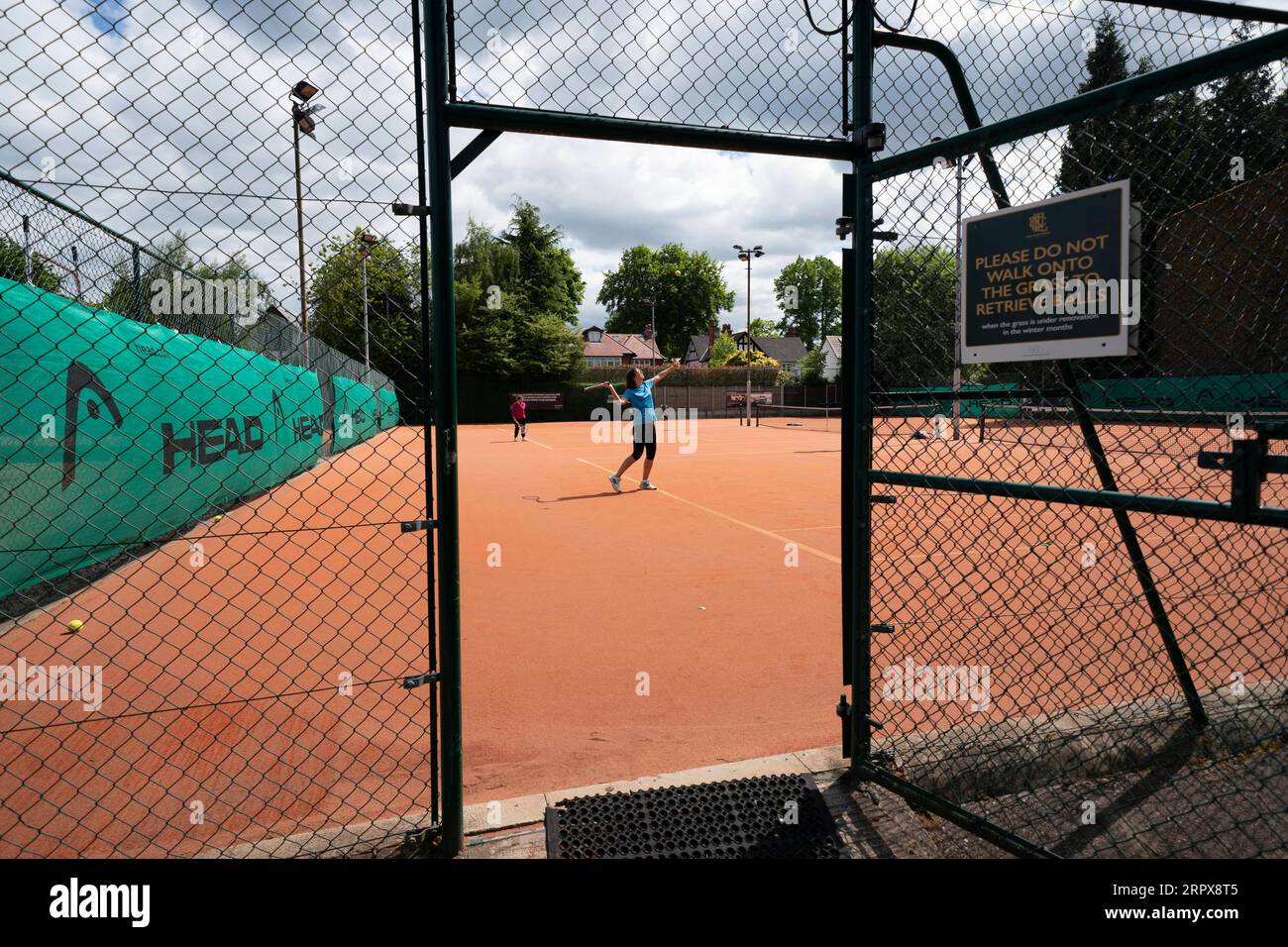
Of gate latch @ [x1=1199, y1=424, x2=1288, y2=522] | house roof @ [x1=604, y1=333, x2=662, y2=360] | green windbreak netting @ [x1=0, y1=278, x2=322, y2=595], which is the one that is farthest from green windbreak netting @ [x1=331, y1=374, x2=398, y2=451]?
house roof @ [x1=604, y1=333, x2=662, y2=360]

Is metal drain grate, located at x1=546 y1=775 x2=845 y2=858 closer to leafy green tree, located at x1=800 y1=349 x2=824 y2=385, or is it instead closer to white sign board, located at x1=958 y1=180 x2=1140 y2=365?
white sign board, located at x1=958 y1=180 x2=1140 y2=365

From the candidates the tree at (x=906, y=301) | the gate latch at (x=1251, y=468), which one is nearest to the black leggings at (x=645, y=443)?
the tree at (x=906, y=301)

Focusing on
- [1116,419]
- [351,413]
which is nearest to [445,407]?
[1116,419]

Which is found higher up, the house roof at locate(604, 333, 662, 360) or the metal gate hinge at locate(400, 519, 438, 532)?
the house roof at locate(604, 333, 662, 360)

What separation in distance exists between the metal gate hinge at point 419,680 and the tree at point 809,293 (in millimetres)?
95677

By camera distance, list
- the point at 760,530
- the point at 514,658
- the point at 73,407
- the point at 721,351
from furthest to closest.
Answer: the point at 721,351 < the point at 760,530 < the point at 73,407 < the point at 514,658

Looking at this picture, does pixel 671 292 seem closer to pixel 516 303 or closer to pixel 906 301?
pixel 516 303

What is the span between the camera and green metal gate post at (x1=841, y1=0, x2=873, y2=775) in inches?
124

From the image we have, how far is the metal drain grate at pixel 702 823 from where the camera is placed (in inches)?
108

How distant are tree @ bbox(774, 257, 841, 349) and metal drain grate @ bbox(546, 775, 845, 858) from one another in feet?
313

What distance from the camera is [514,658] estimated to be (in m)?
4.77

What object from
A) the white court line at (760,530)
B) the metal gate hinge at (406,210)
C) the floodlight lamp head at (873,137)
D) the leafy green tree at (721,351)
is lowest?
the white court line at (760,530)

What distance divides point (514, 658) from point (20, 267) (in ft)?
17.0

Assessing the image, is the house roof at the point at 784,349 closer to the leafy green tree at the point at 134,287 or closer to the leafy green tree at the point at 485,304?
the leafy green tree at the point at 485,304
